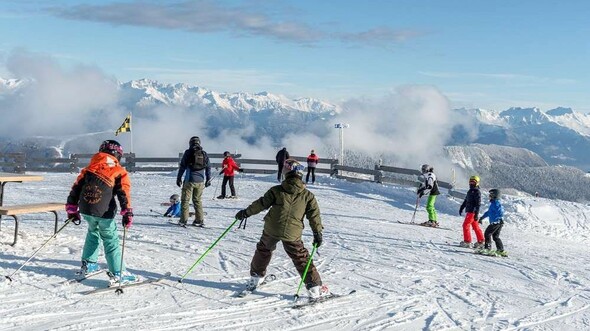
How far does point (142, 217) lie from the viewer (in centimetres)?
1441

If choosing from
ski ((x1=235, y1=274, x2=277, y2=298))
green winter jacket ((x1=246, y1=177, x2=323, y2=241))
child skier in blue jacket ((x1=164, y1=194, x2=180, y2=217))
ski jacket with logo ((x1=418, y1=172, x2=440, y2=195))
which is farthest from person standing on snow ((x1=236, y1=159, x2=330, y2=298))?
ski jacket with logo ((x1=418, y1=172, x2=440, y2=195))

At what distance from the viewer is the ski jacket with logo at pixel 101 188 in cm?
723

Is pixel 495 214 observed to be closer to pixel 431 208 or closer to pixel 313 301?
pixel 431 208

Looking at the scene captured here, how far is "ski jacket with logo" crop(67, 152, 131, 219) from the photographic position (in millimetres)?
7227

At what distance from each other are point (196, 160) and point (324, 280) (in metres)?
5.03

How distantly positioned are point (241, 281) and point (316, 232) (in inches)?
63.8

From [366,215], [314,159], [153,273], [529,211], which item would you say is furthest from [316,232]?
[314,159]

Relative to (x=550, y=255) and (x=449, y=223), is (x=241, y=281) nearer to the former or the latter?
(x=550, y=255)

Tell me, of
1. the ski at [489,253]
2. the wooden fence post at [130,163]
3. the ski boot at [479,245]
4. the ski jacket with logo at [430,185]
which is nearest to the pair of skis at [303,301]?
the ski at [489,253]

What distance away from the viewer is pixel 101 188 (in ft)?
23.7

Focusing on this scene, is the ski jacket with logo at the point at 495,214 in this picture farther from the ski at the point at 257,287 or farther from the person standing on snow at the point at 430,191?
the ski at the point at 257,287

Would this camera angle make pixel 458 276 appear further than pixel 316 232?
Yes

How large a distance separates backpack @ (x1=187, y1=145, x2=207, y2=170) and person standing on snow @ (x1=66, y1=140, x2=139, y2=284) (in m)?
4.99

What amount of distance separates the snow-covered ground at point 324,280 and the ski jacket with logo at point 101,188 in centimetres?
97
